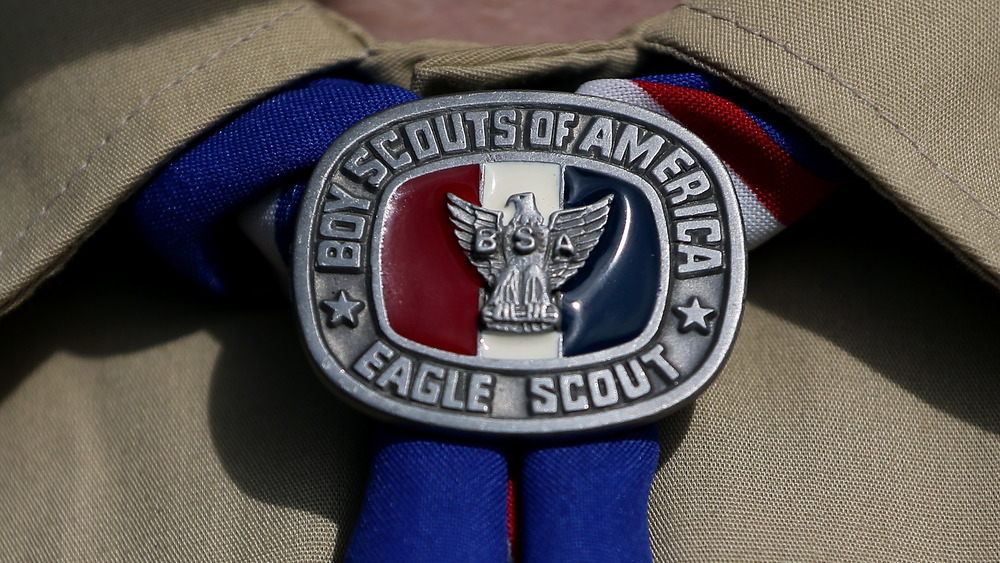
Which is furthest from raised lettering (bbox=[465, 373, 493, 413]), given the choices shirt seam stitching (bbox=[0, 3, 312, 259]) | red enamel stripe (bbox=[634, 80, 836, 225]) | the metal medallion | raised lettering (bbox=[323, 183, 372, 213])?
shirt seam stitching (bbox=[0, 3, 312, 259])

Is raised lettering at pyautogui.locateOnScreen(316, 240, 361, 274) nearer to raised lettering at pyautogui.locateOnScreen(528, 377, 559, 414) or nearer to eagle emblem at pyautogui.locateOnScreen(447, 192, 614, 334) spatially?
eagle emblem at pyautogui.locateOnScreen(447, 192, 614, 334)

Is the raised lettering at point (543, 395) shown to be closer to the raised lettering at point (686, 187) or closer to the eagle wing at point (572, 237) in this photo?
the eagle wing at point (572, 237)

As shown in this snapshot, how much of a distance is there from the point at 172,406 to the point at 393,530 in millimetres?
372

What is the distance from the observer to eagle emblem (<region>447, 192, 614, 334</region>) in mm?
900

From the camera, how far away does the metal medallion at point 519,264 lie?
34.1 inches

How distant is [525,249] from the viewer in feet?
3.01

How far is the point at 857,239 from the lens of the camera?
110 cm

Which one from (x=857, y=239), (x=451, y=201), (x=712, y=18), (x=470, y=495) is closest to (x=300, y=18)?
(x=451, y=201)

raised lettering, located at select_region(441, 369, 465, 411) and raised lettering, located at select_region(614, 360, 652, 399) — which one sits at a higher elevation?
raised lettering, located at select_region(441, 369, 465, 411)

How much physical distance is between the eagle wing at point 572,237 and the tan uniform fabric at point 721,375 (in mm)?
200

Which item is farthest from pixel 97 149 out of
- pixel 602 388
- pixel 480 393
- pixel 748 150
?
pixel 748 150

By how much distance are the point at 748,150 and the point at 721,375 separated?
0.84 feet

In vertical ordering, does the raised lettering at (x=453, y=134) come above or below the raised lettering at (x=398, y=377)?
above

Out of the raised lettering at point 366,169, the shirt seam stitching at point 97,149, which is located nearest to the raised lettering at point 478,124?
the raised lettering at point 366,169
